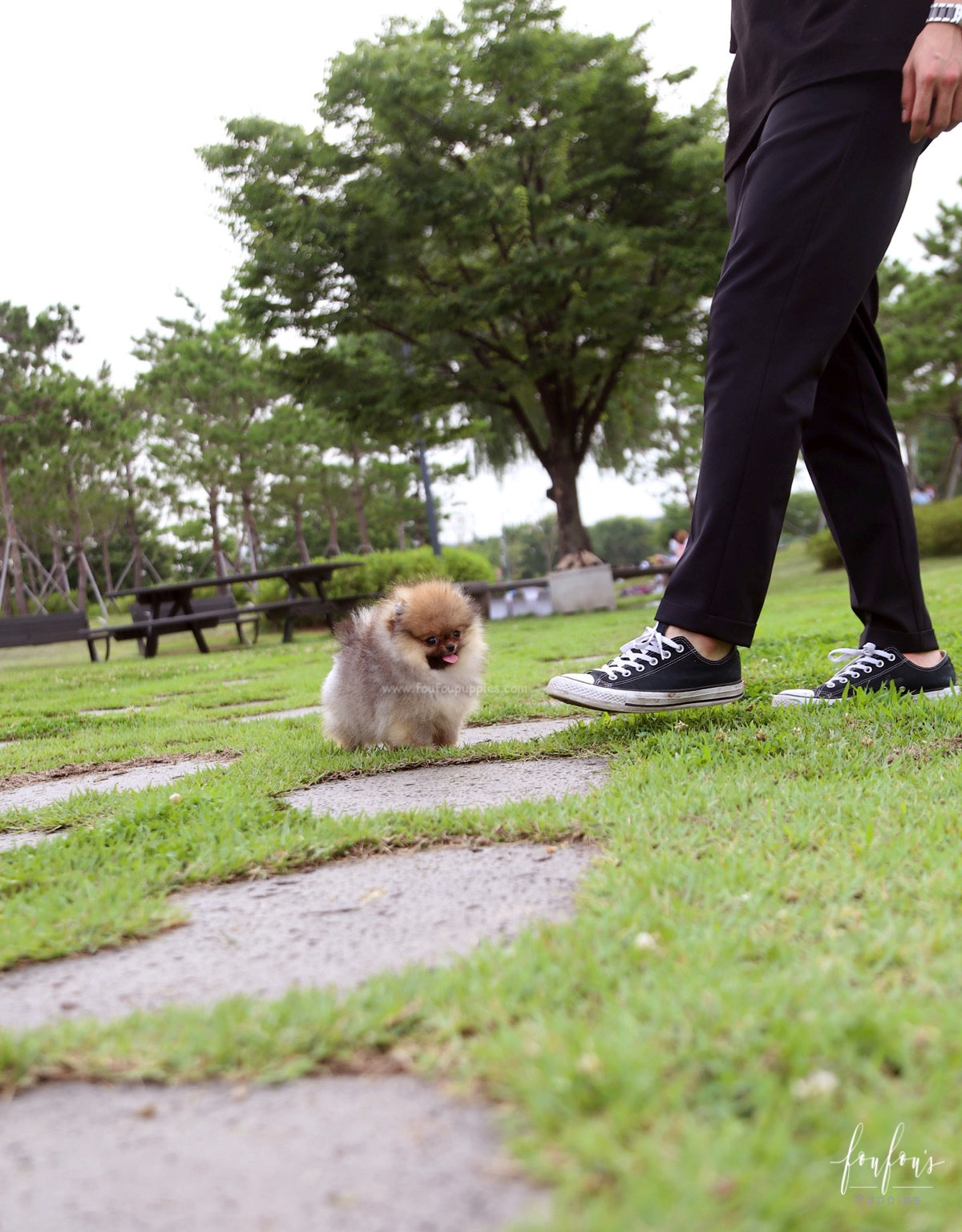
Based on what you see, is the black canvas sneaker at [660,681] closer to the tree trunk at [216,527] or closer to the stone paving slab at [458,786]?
the stone paving slab at [458,786]

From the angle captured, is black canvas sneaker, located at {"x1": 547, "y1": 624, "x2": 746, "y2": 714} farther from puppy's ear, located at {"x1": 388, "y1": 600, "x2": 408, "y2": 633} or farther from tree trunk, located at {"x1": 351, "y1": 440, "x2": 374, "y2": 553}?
tree trunk, located at {"x1": 351, "y1": 440, "x2": 374, "y2": 553}

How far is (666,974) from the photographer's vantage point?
3.52 ft

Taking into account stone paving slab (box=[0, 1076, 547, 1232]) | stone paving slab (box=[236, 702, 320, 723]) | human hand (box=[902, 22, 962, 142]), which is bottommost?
stone paving slab (box=[236, 702, 320, 723])

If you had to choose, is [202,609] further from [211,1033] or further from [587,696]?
[211,1033]

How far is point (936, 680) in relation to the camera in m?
2.67

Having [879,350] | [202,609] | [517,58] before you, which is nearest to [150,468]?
[202,609]

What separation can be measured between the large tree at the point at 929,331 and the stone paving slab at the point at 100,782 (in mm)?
21706

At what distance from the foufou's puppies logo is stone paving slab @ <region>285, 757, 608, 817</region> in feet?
3.71

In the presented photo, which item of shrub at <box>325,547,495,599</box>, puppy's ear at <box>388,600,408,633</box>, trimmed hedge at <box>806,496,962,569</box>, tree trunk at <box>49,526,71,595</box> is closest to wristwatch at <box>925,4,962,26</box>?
puppy's ear at <box>388,600,408,633</box>

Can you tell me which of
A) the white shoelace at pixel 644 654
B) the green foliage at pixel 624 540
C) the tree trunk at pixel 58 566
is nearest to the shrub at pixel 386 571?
the white shoelace at pixel 644 654

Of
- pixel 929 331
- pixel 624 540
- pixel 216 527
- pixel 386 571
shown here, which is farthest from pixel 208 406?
pixel 624 540

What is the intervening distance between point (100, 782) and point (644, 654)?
165 cm

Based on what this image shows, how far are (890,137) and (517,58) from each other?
1241cm

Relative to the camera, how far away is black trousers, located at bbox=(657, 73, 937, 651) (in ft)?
7.20
